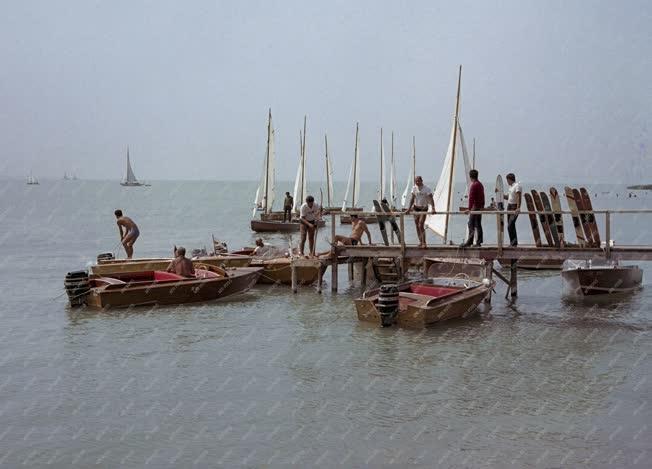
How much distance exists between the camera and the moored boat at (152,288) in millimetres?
19547

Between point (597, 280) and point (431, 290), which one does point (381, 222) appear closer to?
point (431, 290)

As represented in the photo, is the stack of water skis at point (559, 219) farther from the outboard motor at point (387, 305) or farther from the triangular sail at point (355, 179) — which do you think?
the triangular sail at point (355, 179)

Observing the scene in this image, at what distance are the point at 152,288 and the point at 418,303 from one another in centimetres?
734

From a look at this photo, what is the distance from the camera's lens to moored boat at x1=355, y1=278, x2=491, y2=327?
1669cm

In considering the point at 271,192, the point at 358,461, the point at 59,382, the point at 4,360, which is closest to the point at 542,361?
the point at 358,461

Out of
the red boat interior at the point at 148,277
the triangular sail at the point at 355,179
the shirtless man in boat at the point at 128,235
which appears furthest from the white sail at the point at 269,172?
the red boat interior at the point at 148,277

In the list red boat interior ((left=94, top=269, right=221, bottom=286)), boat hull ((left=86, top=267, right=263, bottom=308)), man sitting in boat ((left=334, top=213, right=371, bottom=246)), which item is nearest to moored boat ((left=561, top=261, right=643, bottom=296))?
man sitting in boat ((left=334, top=213, right=371, bottom=246))

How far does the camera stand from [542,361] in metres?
14.1

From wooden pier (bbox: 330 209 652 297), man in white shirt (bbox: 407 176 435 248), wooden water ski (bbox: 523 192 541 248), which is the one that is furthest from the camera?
man in white shirt (bbox: 407 176 435 248)

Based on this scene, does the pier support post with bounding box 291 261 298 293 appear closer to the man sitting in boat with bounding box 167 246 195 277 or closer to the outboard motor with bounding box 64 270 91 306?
the man sitting in boat with bounding box 167 246 195 277

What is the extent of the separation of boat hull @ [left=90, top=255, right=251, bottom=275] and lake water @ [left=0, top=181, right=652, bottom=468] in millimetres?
2772

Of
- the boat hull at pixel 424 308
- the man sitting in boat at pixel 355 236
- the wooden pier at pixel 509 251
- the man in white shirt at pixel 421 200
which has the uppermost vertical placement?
the man in white shirt at pixel 421 200

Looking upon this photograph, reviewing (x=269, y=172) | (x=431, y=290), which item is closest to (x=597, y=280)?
(x=431, y=290)

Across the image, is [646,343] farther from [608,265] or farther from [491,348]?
[608,265]
